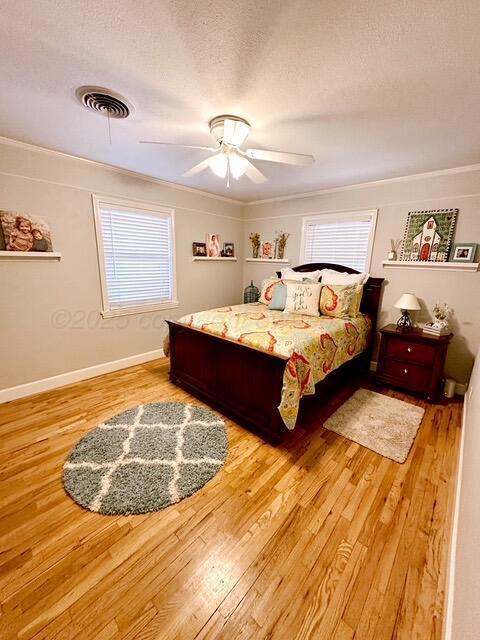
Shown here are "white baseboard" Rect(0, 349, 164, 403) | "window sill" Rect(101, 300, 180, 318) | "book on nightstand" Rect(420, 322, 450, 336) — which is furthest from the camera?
"window sill" Rect(101, 300, 180, 318)

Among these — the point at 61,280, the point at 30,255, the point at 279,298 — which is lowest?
the point at 279,298

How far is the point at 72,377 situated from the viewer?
299 centimetres

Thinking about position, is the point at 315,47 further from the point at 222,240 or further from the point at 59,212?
the point at 222,240

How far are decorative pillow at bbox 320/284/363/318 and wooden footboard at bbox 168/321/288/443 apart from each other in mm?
1348

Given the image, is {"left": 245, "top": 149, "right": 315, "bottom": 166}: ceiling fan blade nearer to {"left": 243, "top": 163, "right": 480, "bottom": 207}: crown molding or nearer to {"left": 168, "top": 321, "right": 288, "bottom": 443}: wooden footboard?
{"left": 168, "top": 321, "right": 288, "bottom": 443}: wooden footboard

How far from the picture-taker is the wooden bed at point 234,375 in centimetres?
206

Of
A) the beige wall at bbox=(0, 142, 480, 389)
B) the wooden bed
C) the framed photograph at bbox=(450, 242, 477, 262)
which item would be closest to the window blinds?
the beige wall at bbox=(0, 142, 480, 389)

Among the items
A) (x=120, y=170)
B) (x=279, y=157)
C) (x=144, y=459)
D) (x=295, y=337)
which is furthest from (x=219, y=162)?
(x=144, y=459)

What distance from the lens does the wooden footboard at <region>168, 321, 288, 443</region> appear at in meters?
2.06

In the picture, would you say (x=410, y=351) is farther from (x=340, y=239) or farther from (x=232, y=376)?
A: (x=232, y=376)

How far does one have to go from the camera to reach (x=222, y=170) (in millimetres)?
2076

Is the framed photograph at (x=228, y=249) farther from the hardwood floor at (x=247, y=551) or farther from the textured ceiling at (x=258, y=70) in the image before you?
the hardwood floor at (x=247, y=551)

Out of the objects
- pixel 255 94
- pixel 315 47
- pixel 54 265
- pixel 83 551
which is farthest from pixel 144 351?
pixel 315 47

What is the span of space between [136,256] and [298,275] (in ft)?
7.25
